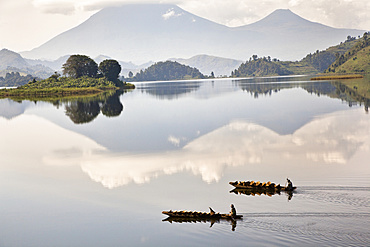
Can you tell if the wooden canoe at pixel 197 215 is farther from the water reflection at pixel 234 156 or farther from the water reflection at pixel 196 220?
the water reflection at pixel 234 156

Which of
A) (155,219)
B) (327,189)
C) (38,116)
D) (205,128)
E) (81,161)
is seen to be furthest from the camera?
(38,116)

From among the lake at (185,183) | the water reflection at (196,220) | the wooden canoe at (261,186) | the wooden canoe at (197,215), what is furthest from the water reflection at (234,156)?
the water reflection at (196,220)

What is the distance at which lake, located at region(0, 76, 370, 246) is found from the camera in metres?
24.4

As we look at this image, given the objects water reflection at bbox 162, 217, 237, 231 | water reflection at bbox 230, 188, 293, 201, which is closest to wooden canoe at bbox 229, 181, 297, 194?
water reflection at bbox 230, 188, 293, 201

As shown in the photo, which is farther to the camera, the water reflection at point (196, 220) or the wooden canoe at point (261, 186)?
the wooden canoe at point (261, 186)

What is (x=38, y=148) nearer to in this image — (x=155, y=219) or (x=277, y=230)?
(x=155, y=219)

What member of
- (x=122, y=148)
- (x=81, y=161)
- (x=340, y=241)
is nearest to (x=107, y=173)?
(x=81, y=161)

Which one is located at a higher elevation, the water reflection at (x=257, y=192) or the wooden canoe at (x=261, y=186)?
the wooden canoe at (x=261, y=186)

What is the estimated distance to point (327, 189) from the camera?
1206 inches

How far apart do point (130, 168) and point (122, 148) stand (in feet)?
36.7

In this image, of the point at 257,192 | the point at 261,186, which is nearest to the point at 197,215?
the point at 257,192

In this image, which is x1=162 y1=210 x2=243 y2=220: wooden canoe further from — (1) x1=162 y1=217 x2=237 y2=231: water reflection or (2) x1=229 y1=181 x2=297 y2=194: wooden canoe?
(2) x1=229 y1=181 x2=297 y2=194: wooden canoe

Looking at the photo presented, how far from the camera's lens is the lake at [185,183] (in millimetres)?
24359

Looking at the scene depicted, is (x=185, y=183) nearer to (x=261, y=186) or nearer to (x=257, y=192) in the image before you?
(x=257, y=192)
